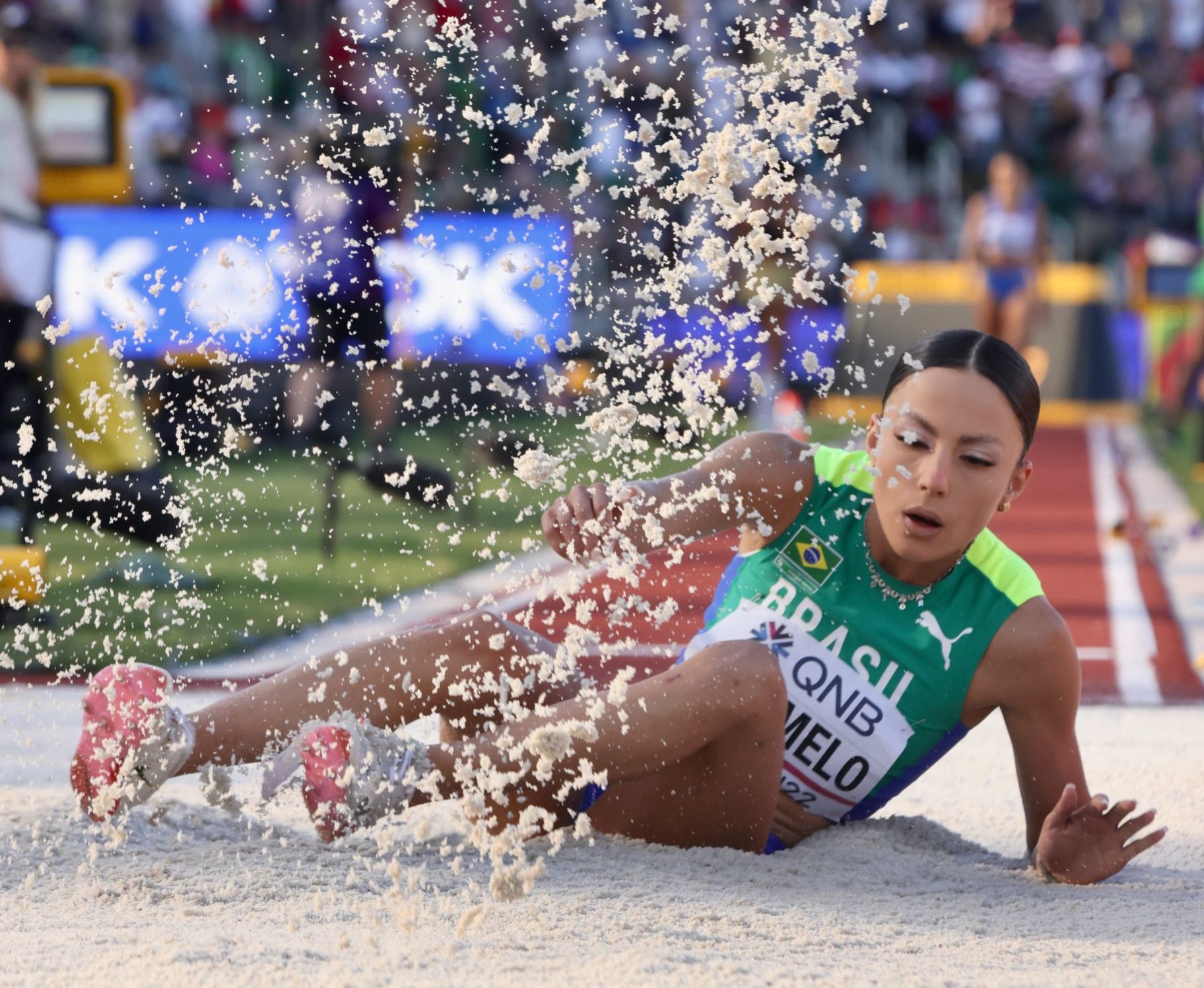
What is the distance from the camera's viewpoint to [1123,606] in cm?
645

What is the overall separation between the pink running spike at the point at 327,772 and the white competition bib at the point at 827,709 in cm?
57

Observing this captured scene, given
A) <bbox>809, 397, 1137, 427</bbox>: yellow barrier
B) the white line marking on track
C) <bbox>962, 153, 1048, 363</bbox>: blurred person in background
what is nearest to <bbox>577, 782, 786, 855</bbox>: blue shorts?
the white line marking on track

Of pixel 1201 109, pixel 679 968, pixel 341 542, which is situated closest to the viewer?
pixel 679 968

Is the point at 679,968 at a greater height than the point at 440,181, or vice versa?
the point at 440,181

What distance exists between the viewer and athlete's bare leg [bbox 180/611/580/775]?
9.55 feet

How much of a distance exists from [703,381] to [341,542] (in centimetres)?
495

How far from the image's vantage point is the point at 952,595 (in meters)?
2.86

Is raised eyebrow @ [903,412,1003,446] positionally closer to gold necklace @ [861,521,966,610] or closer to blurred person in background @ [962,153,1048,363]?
gold necklace @ [861,521,966,610]

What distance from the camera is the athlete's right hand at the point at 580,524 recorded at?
2.65 meters

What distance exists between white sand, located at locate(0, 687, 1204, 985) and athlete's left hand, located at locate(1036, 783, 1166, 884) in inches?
1.4

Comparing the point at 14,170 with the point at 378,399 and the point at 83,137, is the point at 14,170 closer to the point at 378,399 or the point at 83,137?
the point at 83,137

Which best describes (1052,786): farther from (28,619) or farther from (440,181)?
(440,181)

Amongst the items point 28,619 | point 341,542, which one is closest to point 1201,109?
point 341,542

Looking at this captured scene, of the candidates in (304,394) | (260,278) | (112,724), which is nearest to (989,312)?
(304,394)
